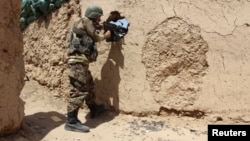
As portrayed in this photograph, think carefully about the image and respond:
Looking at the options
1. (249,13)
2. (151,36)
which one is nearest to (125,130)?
(151,36)

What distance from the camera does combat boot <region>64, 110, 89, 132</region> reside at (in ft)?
13.6

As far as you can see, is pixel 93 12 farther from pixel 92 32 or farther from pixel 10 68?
pixel 10 68

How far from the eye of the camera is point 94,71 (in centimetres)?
483

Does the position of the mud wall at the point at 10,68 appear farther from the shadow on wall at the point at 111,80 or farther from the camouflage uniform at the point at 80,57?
the shadow on wall at the point at 111,80

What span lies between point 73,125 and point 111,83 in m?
0.78

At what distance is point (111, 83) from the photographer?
186 inches

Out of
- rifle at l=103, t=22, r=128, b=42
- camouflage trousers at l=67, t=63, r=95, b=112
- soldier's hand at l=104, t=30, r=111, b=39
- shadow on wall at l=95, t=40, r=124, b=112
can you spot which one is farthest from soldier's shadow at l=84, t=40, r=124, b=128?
camouflage trousers at l=67, t=63, r=95, b=112

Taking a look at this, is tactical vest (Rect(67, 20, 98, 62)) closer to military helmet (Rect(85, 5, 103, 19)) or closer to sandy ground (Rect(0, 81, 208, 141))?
military helmet (Rect(85, 5, 103, 19))

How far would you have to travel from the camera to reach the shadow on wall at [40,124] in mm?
3906

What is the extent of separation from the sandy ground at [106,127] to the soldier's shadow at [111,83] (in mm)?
34

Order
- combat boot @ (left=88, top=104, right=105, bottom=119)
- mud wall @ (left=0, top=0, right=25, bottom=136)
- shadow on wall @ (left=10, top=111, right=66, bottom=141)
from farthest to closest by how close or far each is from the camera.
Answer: combat boot @ (left=88, top=104, right=105, bottom=119), shadow on wall @ (left=10, top=111, right=66, bottom=141), mud wall @ (left=0, top=0, right=25, bottom=136)

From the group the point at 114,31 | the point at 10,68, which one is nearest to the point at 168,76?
the point at 114,31

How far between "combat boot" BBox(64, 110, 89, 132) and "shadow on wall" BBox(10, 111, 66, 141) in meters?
0.15

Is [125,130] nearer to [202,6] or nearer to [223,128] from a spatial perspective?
[223,128]
